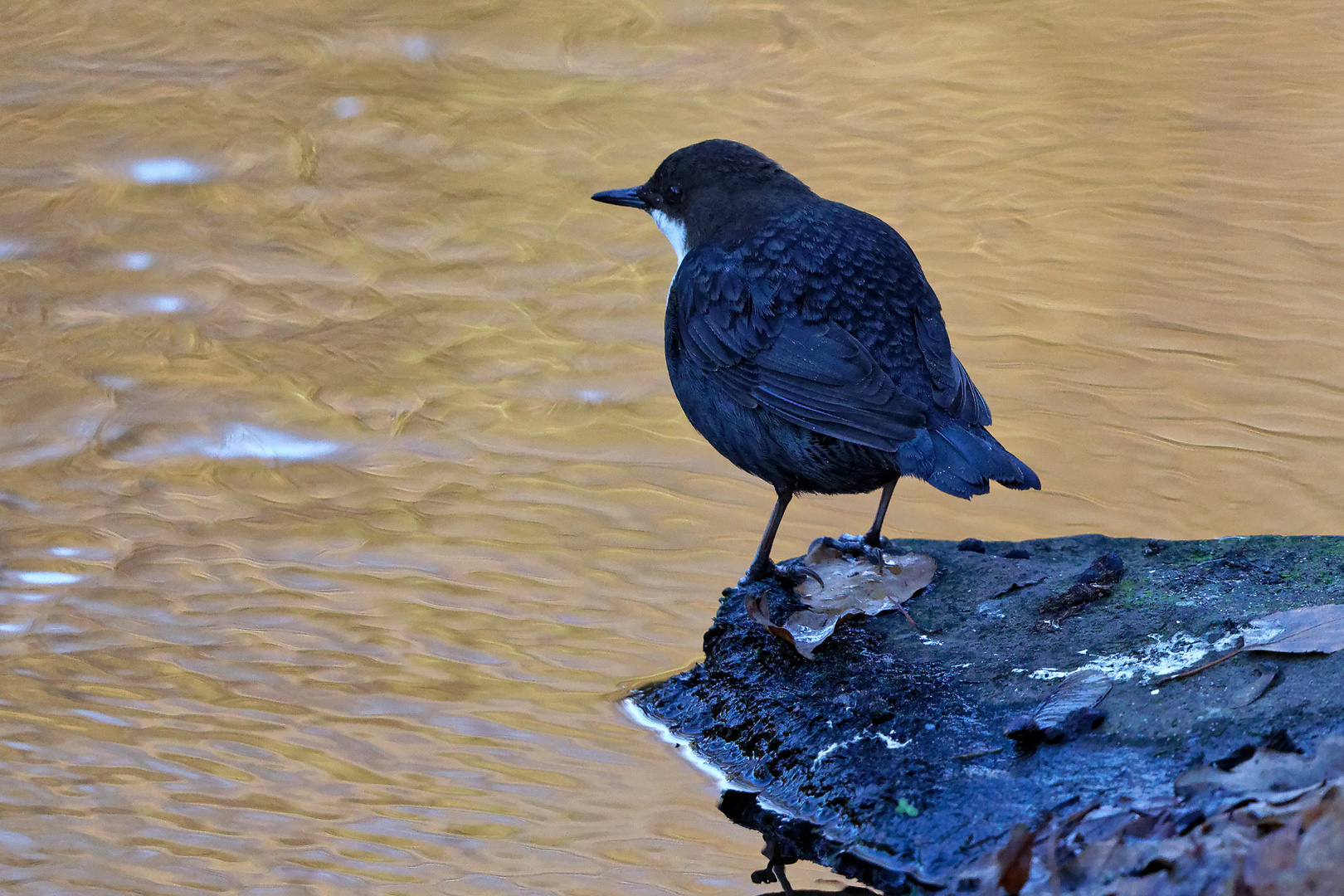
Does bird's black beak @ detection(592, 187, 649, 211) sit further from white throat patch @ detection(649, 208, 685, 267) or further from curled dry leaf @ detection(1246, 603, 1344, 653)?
curled dry leaf @ detection(1246, 603, 1344, 653)

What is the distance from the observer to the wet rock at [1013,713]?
2.88m

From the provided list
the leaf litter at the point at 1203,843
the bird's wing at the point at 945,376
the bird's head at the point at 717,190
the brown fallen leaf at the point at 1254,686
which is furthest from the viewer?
the bird's head at the point at 717,190

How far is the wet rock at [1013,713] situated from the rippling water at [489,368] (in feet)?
0.67

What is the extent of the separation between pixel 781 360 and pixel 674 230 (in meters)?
0.98

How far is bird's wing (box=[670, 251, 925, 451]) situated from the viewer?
12.5 ft

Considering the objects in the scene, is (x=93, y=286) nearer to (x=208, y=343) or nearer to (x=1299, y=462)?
(x=208, y=343)

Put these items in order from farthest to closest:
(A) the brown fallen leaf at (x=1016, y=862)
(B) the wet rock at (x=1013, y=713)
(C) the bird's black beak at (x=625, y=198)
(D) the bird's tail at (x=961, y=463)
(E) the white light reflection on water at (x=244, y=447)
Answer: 1. (E) the white light reflection on water at (x=244, y=447)
2. (C) the bird's black beak at (x=625, y=198)
3. (D) the bird's tail at (x=961, y=463)
4. (B) the wet rock at (x=1013, y=713)
5. (A) the brown fallen leaf at (x=1016, y=862)

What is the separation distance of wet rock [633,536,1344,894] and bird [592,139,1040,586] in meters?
0.39

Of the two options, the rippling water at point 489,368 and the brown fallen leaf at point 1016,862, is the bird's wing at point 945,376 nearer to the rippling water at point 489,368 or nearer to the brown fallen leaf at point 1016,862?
the rippling water at point 489,368

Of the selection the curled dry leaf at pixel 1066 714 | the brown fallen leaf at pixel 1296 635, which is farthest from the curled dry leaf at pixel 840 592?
the brown fallen leaf at pixel 1296 635

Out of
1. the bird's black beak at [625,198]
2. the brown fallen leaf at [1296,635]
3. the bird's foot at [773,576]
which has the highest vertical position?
the bird's black beak at [625,198]

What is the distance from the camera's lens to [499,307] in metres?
6.65

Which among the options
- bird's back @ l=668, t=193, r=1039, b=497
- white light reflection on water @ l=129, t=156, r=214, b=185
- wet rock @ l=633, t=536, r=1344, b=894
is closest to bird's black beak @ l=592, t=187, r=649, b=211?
bird's back @ l=668, t=193, r=1039, b=497

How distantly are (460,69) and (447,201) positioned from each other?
150cm
